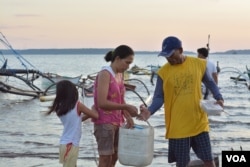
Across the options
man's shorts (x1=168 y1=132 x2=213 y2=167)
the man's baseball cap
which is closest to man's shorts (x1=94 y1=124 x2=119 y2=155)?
man's shorts (x1=168 y1=132 x2=213 y2=167)

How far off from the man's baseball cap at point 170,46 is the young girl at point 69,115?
0.95 m

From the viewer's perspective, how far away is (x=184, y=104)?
5.73m

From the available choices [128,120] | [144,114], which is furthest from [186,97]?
[128,120]

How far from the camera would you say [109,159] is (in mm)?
5965

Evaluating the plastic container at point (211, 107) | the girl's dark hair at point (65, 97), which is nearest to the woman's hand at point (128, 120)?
the girl's dark hair at point (65, 97)

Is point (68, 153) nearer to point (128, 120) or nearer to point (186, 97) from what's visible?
point (128, 120)

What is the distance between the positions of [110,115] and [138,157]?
1.73 feet

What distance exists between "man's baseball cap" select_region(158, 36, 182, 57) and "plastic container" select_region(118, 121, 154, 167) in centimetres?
79

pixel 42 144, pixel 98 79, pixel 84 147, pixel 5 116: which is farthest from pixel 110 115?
pixel 5 116

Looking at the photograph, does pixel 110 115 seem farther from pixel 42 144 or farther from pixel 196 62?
pixel 42 144

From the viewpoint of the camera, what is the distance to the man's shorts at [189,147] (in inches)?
226

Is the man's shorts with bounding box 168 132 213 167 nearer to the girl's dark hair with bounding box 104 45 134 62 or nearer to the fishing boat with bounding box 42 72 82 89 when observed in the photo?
the girl's dark hair with bounding box 104 45 134 62

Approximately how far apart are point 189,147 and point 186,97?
1.70ft

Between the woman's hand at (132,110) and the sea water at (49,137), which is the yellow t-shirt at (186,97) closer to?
the woman's hand at (132,110)
